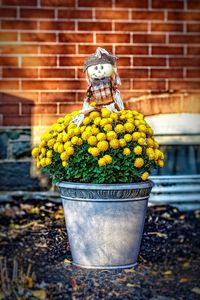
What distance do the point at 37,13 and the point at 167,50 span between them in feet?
3.95

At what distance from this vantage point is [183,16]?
525 cm

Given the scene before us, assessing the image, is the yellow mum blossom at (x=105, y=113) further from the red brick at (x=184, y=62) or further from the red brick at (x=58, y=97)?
the red brick at (x=184, y=62)

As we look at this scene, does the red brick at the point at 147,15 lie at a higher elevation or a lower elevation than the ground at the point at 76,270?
higher

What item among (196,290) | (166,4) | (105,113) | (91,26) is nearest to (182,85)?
(166,4)

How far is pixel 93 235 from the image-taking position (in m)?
3.39

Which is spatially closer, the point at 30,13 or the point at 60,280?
the point at 60,280

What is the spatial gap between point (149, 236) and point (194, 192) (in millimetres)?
1087

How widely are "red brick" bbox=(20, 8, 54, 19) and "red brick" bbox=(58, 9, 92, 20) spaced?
0.09 meters

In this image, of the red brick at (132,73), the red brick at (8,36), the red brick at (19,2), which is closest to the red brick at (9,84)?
the red brick at (8,36)

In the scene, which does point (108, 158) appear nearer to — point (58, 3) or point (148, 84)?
point (148, 84)

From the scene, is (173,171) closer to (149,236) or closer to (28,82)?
(149,236)

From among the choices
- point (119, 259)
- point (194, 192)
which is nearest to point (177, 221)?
point (194, 192)

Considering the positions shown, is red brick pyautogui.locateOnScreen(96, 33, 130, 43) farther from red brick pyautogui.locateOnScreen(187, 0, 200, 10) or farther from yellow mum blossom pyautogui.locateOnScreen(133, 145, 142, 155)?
yellow mum blossom pyautogui.locateOnScreen(133, 145, 142, 155)

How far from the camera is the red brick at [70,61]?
5105 mm
